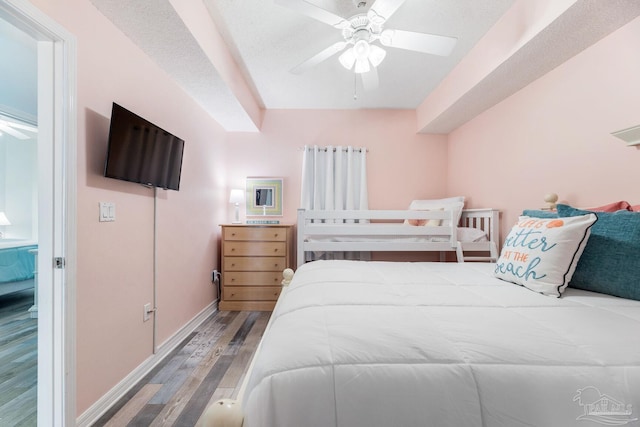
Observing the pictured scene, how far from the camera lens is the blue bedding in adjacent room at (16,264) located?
9.68ft

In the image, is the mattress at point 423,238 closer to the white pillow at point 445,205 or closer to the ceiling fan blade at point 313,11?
the white pillow at point 445,205

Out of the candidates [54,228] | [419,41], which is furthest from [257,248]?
[419,41]

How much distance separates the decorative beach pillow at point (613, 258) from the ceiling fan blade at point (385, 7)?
142 cm

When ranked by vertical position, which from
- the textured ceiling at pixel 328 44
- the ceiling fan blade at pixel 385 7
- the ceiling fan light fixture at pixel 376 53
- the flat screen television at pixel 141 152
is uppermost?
the textured ceiling at pixel 328 44

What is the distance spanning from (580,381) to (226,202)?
336 centimetres

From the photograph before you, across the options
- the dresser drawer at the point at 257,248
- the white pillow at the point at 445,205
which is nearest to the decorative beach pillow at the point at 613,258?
the white pillow at the point at 445,205

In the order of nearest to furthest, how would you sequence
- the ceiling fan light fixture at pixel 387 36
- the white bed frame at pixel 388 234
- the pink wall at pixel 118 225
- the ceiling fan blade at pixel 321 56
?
the pink wall at pixel 118 225 → the ceiling fan light fixture at pixel 387 36 → the ceiling fan blade at pixel 321 56 → the white bed frame at pixel 388 234

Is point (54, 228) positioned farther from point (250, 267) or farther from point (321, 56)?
point (250, 267)

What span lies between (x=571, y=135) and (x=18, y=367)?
13.2ft

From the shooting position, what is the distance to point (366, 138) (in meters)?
3.44

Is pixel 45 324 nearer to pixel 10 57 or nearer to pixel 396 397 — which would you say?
pixel 396 397

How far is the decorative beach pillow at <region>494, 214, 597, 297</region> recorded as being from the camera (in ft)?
3.80

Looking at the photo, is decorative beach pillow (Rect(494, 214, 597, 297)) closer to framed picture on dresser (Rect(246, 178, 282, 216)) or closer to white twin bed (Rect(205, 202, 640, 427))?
white twin bed (Rect(205, 202, 640, 427))

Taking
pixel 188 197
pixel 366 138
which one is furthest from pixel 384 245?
pixel 188 197
